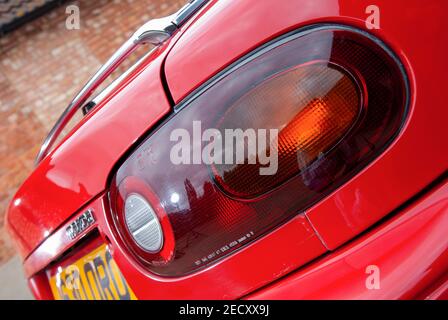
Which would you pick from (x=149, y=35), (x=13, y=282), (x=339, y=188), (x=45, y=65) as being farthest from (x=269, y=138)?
(x=45, y=65)

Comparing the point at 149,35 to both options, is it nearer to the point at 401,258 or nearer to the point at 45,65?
the point at 401,258

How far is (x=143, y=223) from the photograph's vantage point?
114 centimetres

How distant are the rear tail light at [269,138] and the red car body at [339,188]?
1.0 inches

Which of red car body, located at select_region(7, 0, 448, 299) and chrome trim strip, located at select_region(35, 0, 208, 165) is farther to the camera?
chrome trim strip, located at select_region(35, 0, 208, 165)

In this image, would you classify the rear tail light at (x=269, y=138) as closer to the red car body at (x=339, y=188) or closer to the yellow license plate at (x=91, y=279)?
the red car body at (x=339, y=188)

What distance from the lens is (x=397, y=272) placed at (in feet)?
3.20

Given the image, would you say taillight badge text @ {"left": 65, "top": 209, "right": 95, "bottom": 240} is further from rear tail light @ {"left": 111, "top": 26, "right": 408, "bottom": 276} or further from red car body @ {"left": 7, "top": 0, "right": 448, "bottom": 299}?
rear tail light @ {"left": 111, "top": 26, "right": 408, "bottom": 276}

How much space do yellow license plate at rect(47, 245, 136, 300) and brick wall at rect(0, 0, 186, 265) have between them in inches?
72.5

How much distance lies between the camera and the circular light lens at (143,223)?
1.11 metres

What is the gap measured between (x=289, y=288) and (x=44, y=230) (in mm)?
796

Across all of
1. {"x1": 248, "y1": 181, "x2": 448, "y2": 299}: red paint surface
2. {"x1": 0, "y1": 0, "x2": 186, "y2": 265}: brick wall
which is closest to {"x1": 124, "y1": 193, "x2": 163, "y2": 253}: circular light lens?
{"x1": 248, "y1": 181, "x2": 448, "y2": 299}: red paint surface

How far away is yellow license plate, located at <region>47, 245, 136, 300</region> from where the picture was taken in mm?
1332

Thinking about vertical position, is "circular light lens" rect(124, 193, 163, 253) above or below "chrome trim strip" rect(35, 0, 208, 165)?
below

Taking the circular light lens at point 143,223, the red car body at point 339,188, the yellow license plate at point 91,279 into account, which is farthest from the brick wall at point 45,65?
the red car body at point 339,188
